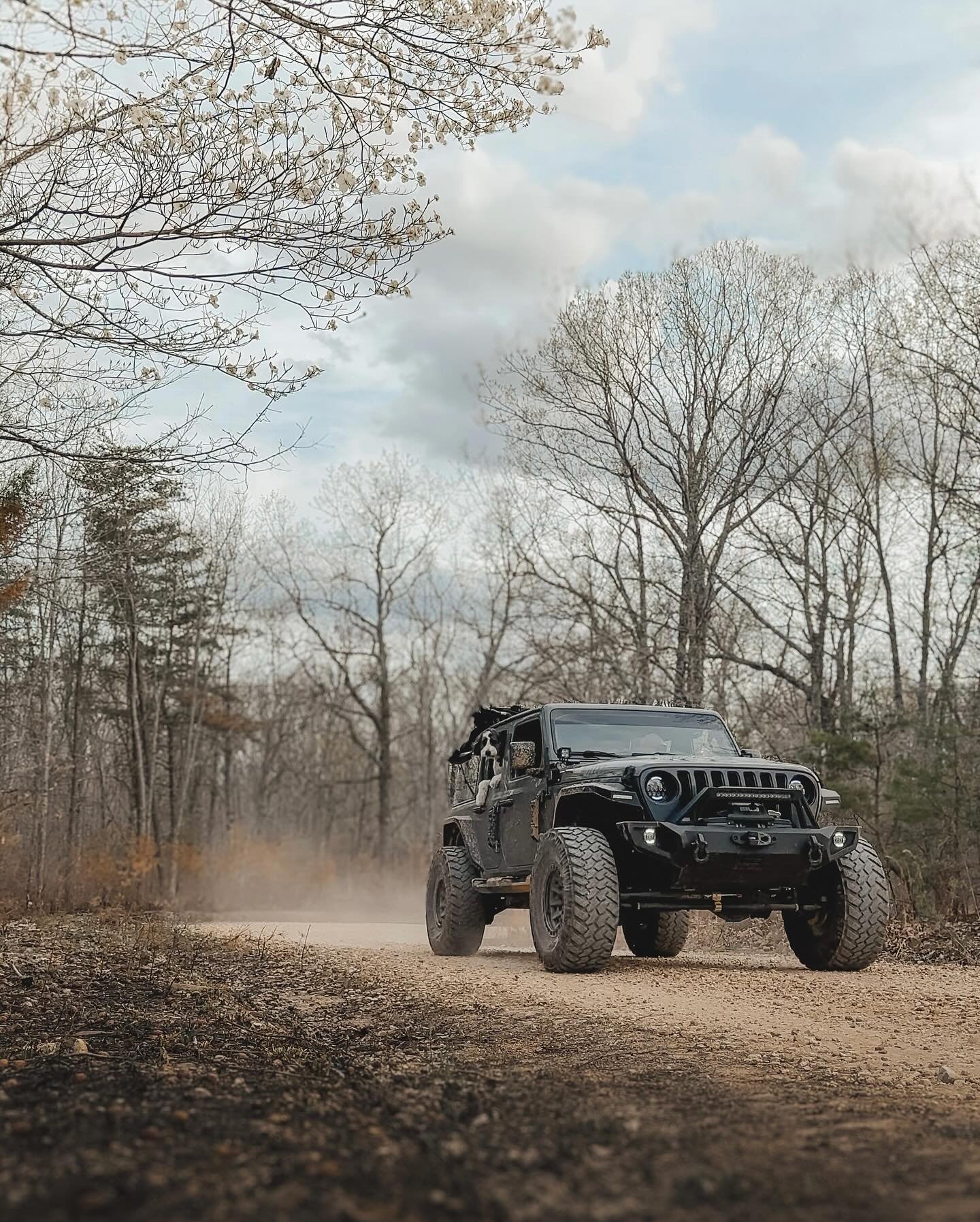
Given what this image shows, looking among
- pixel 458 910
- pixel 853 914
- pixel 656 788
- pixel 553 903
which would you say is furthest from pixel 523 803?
pixel 853 914

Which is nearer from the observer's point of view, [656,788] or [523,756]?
[656,788]

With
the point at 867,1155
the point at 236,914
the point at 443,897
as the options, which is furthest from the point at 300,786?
the point at 867,1155

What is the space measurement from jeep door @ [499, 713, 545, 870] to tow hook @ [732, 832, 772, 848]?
6.55ft

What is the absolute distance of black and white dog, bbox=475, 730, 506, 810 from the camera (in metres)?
12.1

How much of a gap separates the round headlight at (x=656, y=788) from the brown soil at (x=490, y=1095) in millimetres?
1386

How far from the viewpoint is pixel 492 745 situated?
12.4 metres

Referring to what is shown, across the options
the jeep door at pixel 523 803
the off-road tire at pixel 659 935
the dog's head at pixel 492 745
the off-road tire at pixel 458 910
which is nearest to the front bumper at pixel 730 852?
the jeep door at pixel 523 803

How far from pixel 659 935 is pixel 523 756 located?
2.81 m

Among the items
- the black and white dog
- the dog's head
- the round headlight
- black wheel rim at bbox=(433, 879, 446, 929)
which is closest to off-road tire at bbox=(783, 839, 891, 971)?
the round headlight

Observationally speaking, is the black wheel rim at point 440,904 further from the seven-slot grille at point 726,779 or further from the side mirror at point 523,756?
the seven-slot grille at point 726,779

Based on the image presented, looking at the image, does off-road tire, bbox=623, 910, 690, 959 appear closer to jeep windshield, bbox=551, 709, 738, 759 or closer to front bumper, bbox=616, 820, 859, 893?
jeep windshield, bbox=551, 709, 738, 759

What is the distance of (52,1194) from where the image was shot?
286cm

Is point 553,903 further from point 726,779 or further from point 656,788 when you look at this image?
point 726,779

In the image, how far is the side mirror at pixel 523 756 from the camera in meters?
10.9
